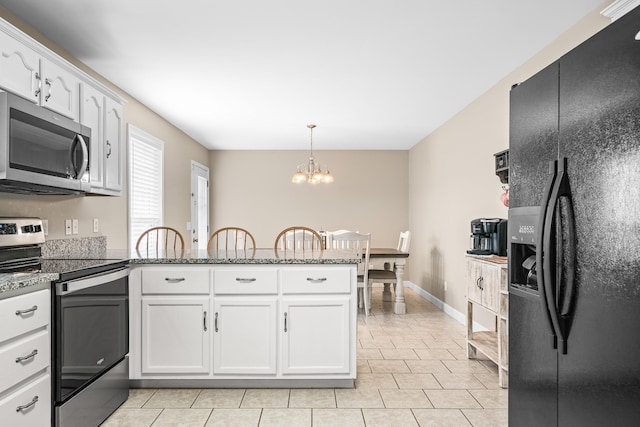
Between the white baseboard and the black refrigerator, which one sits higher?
the black refrigerator

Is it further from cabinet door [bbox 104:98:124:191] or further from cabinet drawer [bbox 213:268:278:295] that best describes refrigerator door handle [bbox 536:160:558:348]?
cabinet door [bbox 104:98:124:191]

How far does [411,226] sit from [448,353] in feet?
12.6

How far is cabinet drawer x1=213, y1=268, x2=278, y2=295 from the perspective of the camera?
2.77 metres

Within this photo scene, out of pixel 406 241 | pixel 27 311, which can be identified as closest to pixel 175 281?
pixel 27 311

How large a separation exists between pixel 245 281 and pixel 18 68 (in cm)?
170

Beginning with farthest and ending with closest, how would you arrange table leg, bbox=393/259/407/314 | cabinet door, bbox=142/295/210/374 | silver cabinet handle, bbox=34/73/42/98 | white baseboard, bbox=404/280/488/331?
table leg, bbox=393/259/407/314 → white baseboard, bbox=404/280/488/331 → cabinet door, bbox=142/295/210/374 → silver cabinet handle, bbox=34/73/42/98

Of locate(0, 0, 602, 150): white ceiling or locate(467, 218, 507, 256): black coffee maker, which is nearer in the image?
locate(0, 0, 602, 150): white ceiling

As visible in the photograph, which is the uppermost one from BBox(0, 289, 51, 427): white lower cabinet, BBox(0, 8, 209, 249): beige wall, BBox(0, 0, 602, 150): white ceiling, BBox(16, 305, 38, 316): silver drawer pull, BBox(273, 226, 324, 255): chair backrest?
BBox(0, 0, 602, 150): white ceiling

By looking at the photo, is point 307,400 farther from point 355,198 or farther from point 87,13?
point 355,198

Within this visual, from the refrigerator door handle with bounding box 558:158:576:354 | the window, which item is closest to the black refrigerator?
the refrigerator door handle with bounding box 558:158:576:354

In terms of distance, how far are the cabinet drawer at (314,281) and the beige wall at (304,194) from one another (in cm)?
472

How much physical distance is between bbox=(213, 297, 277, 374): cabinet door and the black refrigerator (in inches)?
59.4

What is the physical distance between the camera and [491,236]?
130 inches

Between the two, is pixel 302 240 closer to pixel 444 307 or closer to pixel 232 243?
pixel 444 307
